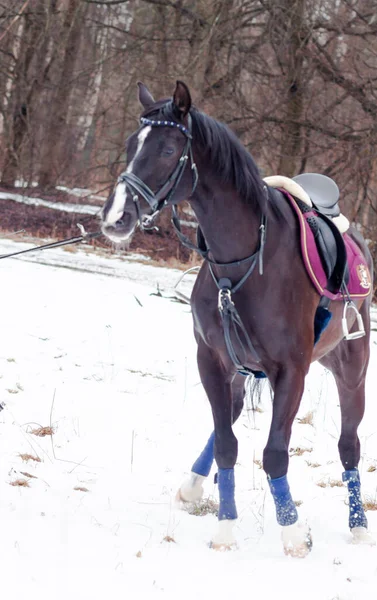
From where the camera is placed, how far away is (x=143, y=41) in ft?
55.4

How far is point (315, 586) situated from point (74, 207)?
52.1ft

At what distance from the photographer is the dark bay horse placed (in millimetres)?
3244

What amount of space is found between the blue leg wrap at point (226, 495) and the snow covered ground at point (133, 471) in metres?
0.18

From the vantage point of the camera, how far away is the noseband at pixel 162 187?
10.2ft

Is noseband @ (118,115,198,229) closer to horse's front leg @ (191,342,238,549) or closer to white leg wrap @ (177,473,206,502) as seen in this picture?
horse's front leg @ (191,342,238,549)

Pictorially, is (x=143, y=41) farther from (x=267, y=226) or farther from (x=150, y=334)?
(x=267, y=226)

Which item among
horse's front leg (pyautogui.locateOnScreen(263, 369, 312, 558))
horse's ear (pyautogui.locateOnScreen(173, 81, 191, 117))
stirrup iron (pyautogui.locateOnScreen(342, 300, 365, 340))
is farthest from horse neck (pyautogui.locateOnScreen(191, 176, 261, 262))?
stirrup iron (pyautogui.locateOnScreen(342, 300, 365, 340))

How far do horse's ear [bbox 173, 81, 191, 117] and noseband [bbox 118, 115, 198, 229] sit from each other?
65 mm

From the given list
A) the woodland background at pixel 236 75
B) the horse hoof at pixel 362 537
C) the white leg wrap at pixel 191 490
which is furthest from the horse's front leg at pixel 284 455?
the woodland background at pixel 236 75

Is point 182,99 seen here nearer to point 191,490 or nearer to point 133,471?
point 191,490

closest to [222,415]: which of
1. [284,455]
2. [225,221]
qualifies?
Answer: [284,455]

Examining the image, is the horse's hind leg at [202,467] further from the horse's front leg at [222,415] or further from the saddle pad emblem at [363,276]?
the saddle pad emblem at [363,276]

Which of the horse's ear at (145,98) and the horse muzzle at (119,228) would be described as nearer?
the horse muzzle at (119,228)

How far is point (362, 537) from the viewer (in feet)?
12.8
